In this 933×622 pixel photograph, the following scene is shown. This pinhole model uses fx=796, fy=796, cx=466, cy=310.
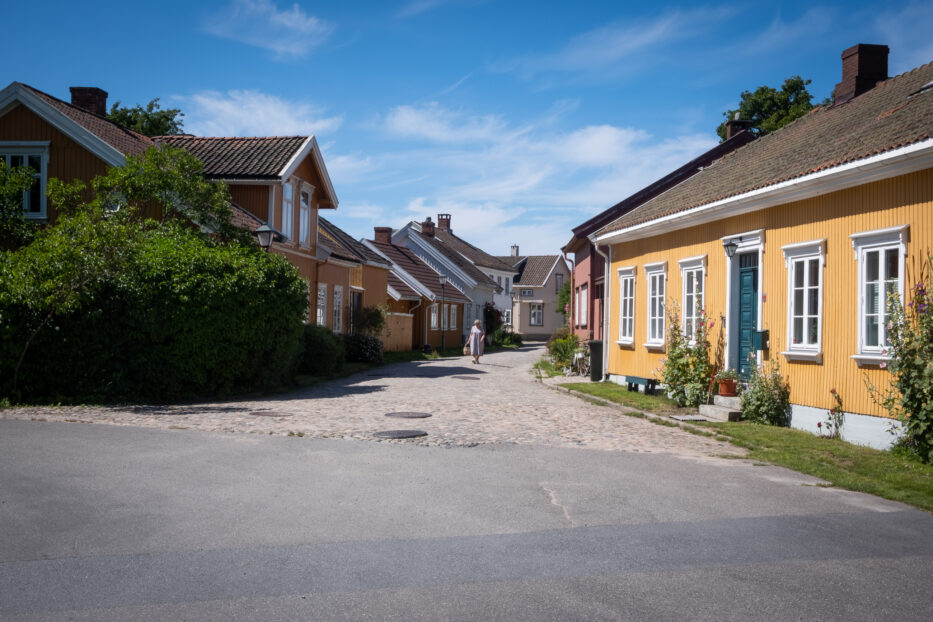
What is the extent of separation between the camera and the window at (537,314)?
74.0m

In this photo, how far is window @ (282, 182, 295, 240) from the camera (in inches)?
945

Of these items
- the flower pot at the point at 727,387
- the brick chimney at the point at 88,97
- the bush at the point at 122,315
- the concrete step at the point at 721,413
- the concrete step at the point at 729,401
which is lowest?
the concrete step at the point at 721,413

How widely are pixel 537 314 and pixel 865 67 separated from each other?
57.4 m

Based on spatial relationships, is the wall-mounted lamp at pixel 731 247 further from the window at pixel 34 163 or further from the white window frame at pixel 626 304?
the window at pixel 34 163

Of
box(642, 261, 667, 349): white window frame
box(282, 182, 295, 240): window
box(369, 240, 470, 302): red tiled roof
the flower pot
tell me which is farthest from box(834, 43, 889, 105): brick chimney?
box(369, 240, 470, 302): red tiled roof

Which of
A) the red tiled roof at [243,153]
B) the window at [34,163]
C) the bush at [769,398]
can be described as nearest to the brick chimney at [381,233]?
the red tiled roof at [243,153]

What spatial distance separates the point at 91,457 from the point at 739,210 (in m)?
11.0

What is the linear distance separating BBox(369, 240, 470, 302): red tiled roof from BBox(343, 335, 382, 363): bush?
14.1 meters

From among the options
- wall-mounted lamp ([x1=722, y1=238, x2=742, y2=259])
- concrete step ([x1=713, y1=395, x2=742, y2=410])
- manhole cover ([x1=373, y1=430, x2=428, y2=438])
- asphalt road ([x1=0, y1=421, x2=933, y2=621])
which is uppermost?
wall-mounted lamp ([x1=722, y1=238, x2=742, y2=259])

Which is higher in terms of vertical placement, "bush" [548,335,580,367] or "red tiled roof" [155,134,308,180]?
"red tiled roof" [155,134,308,180]

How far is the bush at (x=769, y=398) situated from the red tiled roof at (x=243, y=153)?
15.1 metres

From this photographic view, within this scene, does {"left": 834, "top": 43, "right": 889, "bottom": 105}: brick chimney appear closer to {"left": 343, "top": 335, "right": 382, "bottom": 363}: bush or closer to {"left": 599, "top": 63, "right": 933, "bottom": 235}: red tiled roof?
{"left": 599, "top": 63, "right": 933, "bottom": 235}: red tiled roof

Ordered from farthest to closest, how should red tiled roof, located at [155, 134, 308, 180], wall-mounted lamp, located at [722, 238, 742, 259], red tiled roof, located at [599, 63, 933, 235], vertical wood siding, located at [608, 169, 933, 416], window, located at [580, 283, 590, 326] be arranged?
1. window, located at [580, 283, 590, 326]
2. red tiled roof, located at [155, 134, 308, 180]
3. wall-mounted lamp, located at [722, 238, 742, 259]
4. red tiled roof, located at [599, 63, 933, 235]
5. vertical wood siding, located at [608, 169, 933, 416]

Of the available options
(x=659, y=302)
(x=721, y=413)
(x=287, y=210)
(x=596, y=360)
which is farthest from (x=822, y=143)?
(x=287, y=210)
